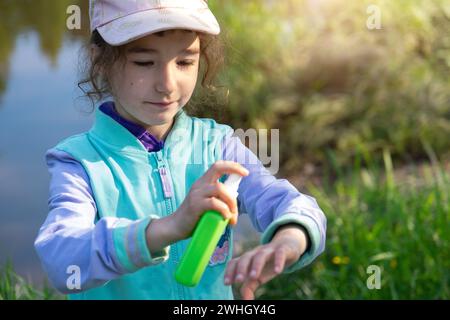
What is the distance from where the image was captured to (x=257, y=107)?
4.04 m

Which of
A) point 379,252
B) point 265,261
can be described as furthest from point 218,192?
point 379,252

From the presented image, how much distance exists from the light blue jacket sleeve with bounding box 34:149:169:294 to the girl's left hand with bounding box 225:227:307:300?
15cm

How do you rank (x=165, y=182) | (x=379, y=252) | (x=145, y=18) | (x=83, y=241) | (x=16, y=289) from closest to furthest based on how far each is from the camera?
(x=83, y=241) < (x=145, y=18) < (x=165, y=182) < (x=16, y=289) < (x=379, y=252)

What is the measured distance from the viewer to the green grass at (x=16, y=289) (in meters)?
2.50

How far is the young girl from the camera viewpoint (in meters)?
1.27

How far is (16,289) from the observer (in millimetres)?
2531

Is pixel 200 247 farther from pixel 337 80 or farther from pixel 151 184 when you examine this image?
pixel 337 80

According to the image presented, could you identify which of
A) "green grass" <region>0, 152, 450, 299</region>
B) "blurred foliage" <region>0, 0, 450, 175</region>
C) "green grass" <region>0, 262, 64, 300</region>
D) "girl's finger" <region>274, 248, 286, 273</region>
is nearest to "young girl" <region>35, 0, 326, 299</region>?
"girl's finger" <region>274, 248, 286, 273</region>

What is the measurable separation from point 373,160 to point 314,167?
28cm

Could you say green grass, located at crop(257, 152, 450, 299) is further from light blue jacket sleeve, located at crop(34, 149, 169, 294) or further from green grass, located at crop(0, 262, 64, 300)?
light blue jacket sleeve, located at crop(34, 149, 169, 294)

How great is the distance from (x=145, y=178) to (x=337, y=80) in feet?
9.07

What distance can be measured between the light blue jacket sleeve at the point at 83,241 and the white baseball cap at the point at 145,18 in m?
0.27

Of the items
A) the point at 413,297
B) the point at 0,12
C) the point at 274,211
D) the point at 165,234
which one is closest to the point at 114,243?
the point at 165,234
